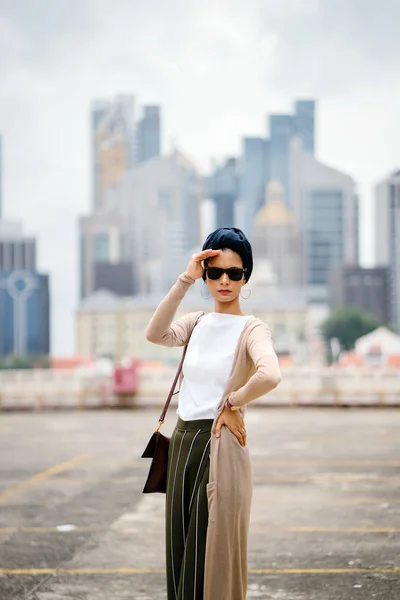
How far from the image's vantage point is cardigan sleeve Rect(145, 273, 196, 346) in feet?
14.2

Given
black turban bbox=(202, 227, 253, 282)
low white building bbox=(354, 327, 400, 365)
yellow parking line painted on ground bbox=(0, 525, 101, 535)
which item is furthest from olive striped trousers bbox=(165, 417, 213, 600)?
low white building bbox=(354, 327, 400, 365)

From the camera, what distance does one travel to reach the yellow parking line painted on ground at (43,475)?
11430 mm

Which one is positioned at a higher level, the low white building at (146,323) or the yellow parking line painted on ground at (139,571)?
the yellow parking line painted on ground at (139,571)

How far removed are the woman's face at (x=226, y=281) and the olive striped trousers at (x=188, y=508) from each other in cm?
57

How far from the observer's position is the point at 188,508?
4.23 metres

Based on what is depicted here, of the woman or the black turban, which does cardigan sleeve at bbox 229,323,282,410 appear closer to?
the woman

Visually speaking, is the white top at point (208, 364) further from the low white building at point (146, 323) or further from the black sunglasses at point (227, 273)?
the low white building at point (146, 323)

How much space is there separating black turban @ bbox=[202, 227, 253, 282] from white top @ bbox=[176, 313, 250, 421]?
9.1 inches

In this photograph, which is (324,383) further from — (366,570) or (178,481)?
(178,481)

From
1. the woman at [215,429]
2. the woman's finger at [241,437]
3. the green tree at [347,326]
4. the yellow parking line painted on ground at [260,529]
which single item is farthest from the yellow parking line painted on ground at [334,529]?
the green tree at [347,326]

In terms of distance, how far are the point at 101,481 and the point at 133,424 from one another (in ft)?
37.1

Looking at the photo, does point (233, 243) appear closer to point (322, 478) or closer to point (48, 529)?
point (48, 529)

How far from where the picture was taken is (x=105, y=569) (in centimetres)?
707

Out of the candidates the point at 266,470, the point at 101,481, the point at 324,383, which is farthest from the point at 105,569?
the point at 324,383
